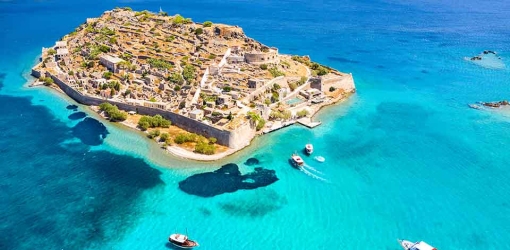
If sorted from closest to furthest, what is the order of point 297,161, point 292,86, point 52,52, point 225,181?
point 225,181, point 297,161, point 292,86, point 52,52

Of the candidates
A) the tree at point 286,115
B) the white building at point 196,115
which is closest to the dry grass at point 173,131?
the white building at point 196,115

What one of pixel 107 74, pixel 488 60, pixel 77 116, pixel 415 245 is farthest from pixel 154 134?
pixel 488 60

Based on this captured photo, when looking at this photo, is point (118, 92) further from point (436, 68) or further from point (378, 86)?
point (436, 68)

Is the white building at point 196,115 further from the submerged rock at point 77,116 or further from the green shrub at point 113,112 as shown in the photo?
the submerged rock at point 77,116

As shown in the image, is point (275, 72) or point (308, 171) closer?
point (308, 171)

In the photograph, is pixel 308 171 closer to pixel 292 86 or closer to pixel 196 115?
pixel 196 115

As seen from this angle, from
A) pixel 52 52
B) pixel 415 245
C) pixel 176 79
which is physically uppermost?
pixel 52 52

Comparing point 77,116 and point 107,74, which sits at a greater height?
point 107,74

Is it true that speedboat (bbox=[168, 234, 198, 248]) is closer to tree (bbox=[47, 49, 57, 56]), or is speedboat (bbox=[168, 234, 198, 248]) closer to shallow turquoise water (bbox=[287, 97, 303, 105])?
shallow turquoise water (bbox=[287, 97, 303, 105])
